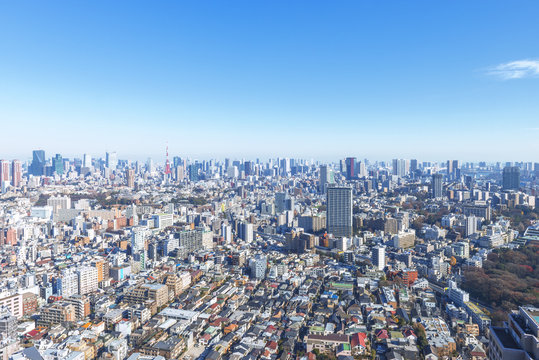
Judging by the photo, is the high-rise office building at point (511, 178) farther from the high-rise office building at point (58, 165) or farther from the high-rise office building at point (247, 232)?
the high-rise office building at point (58, 165)

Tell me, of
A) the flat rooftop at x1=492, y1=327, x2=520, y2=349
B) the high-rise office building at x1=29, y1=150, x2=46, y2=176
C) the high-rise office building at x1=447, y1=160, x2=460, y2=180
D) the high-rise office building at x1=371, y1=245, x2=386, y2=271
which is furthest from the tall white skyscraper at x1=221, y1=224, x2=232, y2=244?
the high-rise office building at x1=29, y1=150, x2=46, y2=176

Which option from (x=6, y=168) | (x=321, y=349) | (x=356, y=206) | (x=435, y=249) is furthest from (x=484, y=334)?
(x=6, y=168)

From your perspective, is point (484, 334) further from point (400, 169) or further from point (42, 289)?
point (400, 169)

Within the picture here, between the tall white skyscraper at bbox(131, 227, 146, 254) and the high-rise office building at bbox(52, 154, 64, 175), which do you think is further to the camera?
the high-rise office building at bbox(52, 154, 64, 175)

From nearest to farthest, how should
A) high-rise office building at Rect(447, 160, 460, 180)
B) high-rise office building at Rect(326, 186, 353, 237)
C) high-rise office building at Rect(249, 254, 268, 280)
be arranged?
high-rise office building at Rect(249, 254, 268, 280)
high-rise office building at Rect(326, 186, 353, 237)
high-rise office building at Rect(447, 160, 460, 180)

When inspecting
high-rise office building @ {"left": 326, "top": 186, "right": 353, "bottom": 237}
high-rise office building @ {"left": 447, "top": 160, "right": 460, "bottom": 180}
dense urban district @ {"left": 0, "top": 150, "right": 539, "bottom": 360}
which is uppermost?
high-rise office building @ {"left": 447, "top": 160, "right": 460, "bottom": 180}

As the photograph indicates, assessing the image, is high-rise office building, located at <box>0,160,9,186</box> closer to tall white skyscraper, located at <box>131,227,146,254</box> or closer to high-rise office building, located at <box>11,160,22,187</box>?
high-rise office building, located at <box>11,160,22,187</box>

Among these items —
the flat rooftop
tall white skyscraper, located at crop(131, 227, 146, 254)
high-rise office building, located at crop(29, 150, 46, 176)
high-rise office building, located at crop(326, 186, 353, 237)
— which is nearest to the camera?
the flat rooftop
